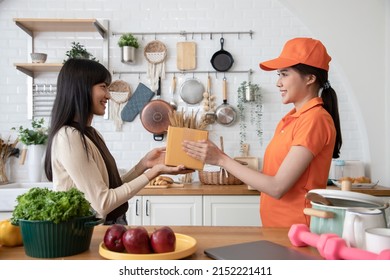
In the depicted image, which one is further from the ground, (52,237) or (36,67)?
(36,67)

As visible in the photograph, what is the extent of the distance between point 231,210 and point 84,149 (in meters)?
1.81

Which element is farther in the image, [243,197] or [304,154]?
[243,197]

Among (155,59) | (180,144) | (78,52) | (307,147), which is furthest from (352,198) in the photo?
(78,52)

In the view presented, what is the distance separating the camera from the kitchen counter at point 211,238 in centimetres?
131

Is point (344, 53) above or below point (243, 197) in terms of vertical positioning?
above

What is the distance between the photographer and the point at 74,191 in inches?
52.6

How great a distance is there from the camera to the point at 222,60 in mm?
4035

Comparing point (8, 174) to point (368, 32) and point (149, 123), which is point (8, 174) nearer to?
point (149, 123)

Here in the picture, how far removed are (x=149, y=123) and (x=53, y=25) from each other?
1283 millimetres

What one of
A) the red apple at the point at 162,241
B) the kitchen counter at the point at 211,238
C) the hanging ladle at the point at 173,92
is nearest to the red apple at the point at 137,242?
the red apple at the point at 162,241

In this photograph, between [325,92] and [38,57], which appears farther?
[38,57]

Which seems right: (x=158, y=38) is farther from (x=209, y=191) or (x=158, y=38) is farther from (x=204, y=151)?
(x=204, y=151)
